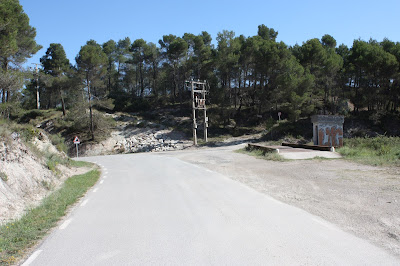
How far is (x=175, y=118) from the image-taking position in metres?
57.8

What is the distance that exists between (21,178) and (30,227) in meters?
4.67

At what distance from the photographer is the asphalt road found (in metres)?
4.45

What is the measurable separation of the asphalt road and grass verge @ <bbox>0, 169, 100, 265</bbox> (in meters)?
0.28

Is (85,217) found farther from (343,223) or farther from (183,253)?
(343,223)

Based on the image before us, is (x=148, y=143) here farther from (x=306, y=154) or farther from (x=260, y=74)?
(x=306, y=154)

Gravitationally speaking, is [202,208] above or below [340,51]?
below

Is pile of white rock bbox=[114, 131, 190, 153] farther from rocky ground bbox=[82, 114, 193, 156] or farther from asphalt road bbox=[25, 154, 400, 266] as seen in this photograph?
asphalt road bbox=[25, 154, 400, 266]

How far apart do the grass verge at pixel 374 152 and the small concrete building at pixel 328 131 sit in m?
1.29

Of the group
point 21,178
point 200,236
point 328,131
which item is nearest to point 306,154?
point 328,131

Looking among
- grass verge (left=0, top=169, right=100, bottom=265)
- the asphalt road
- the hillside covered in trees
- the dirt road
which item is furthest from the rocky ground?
the asphalt road

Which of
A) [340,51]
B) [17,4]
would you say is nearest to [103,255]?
[17,4]

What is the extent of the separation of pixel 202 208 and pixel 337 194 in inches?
161

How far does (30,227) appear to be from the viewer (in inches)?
258

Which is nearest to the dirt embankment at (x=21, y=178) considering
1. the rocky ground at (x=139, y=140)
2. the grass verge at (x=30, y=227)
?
the grass verge at (x=30, y=227)
